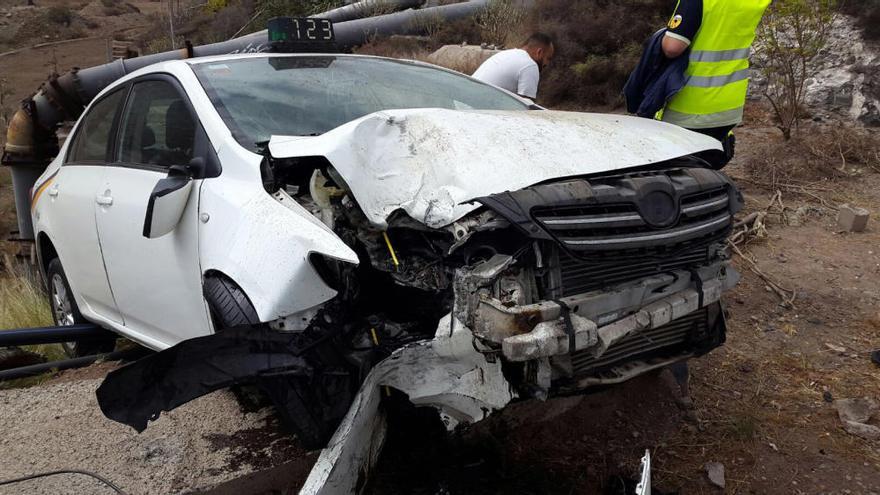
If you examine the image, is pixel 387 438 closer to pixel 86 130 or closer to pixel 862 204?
pixel 86 130

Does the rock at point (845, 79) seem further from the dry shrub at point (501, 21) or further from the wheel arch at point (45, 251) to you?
the wheel arch at point (45, 251)

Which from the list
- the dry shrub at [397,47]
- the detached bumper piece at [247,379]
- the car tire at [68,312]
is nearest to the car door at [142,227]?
the detached bumper piece at [247,379]

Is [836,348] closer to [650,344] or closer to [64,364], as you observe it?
[650,344]

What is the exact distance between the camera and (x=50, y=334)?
156 inches

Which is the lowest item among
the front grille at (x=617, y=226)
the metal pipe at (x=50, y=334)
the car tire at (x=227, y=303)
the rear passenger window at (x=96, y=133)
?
the metal pipe at (x=50, y=334)

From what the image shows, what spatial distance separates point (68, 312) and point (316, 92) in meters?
2.39

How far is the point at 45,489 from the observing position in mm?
2750

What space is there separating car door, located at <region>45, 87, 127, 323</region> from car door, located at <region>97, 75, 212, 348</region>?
129 millimetres

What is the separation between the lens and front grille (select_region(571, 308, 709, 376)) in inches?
94.8

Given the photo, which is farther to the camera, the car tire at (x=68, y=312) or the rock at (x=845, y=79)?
the rock at (x=845, y=79)

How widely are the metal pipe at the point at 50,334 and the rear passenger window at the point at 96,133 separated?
0.96 m

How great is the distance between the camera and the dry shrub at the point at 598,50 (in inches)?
372

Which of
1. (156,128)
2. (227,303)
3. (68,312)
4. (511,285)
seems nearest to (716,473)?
(511,285)

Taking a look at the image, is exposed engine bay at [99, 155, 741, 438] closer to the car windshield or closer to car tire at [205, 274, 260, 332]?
car tire at [205, 274, 260, 332]
